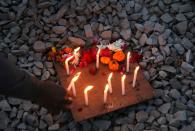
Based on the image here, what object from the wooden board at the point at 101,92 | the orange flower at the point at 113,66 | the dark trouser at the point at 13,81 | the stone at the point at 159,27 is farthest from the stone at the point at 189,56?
the dark trouser at the point at 13,81

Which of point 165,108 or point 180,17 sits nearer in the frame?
point 165,108

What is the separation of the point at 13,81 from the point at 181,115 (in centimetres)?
154

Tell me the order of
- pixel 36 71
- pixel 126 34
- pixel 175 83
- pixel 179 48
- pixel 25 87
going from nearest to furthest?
pixel 25 87 < pixel 175 83 < pixel 36 71 < pixel 179 48 < pixel 126 34

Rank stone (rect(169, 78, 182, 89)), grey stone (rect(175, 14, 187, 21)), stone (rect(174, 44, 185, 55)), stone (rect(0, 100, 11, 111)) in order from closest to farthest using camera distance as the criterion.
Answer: stone (rect(0, 100, 11, 111)), stone (rect(169, 78, 182, 89)), stone (rect(174, 44, 185, 55)), grey stone (rect(175, 14, 187, 21))

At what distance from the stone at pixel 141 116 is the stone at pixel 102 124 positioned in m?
0.27

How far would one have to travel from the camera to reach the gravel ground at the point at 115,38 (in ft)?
11.8

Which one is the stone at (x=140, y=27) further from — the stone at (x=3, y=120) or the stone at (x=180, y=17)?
the stone at (x=3, y=120)

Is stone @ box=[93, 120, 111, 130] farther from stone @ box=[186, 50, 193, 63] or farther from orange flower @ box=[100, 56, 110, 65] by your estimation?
stone @ box=[186, 50, 193, 63]

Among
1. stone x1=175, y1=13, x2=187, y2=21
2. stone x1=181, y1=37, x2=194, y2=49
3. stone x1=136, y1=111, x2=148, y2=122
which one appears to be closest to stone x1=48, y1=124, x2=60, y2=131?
stone x1=136, y1=111, x2=148, y2=122

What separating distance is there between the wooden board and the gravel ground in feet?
0.30

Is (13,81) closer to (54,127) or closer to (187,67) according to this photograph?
(54,127)

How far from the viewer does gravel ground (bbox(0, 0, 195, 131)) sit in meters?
3.58

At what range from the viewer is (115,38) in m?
4.17

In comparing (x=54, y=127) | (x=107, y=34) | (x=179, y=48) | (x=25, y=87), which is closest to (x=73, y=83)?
(x=54, y=127)
